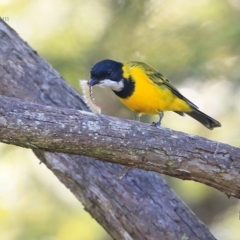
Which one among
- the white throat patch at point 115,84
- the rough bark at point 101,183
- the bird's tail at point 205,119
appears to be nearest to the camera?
the rough bark at point 101,183

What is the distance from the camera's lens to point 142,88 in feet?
11.4

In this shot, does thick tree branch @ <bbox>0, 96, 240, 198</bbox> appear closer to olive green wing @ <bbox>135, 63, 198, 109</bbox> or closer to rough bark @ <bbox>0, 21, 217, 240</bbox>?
rough bark @ <bbox>0, 21, 217, 240</bbox>

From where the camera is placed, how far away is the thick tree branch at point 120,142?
86.9 inches

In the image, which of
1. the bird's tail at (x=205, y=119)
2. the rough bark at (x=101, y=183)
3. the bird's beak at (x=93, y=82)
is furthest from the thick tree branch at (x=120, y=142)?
the bird's tail at (x=205, y=119)

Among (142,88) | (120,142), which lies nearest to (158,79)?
(142,88)

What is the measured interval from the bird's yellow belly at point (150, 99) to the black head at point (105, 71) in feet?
0.46

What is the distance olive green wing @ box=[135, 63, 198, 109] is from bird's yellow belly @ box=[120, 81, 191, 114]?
2 centimetres

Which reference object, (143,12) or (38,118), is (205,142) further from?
(143,12)

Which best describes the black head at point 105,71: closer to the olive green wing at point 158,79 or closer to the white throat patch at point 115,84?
the white throat patch at point 115,84

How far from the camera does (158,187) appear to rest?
121 inches

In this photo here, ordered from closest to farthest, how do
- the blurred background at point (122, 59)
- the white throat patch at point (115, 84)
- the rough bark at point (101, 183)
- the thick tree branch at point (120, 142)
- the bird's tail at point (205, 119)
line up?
1. the thick tree branch at point (120, 142)
2. the rough bark at point (101, 183)
3. the blurred background at point (122, 59)
4. the white throat patch at point (115, 84)
5. the bird's tail at point (205, 119)

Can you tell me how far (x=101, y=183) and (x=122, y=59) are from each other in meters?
0.92

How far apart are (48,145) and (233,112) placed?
5.16 ft

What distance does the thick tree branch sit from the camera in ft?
7.24
